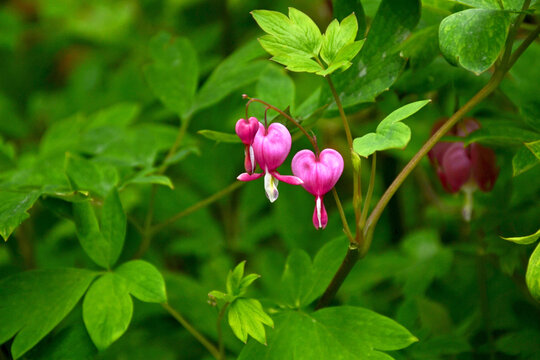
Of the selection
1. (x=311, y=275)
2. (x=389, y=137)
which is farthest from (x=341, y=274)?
(x=389, y=137)

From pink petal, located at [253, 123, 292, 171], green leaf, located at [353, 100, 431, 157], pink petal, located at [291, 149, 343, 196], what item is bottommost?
pink petal, located at [291, 149, 343, 196]

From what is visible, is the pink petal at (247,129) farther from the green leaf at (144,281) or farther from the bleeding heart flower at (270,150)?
the green leaf at (144,281)

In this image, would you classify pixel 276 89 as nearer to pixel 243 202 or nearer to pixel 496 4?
pixel 496 4

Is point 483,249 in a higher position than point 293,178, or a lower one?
lower

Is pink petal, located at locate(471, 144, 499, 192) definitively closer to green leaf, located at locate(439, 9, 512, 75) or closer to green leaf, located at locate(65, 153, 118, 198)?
green leaf, located at locate(439, 9, 512, 75)

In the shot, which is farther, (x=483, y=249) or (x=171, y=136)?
(x=171, y=136)

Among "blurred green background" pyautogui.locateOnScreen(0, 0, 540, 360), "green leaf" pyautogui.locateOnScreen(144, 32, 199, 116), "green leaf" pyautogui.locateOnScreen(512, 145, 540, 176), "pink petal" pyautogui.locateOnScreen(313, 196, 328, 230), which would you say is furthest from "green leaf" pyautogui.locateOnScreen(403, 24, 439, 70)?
"green leaf" pyautogui.locateOnScreen(144, 32, 199, 116)

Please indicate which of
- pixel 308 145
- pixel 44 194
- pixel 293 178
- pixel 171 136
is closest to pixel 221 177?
pixel 171 136

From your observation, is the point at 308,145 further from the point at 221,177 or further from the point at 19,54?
the point at 19,54
